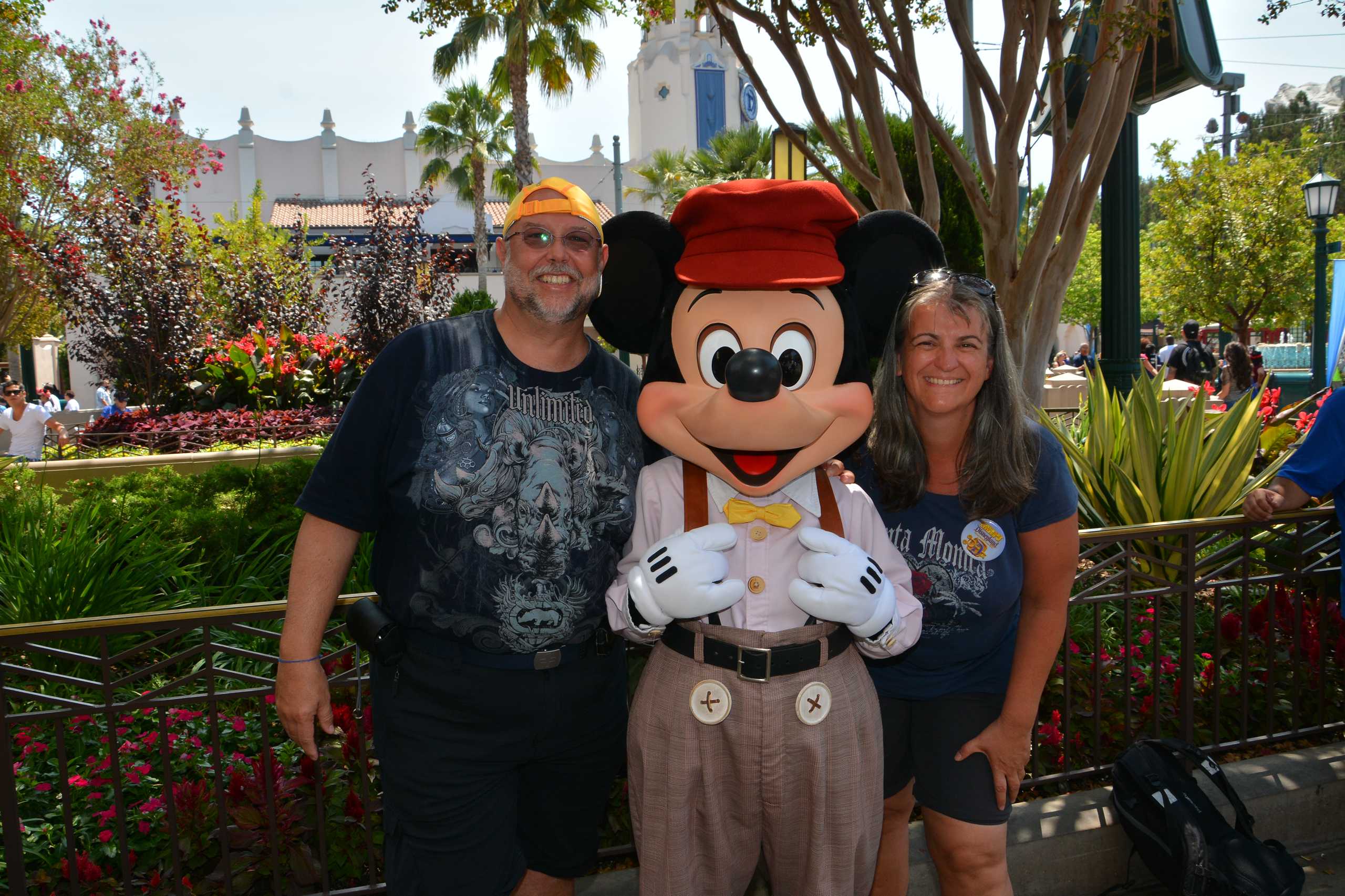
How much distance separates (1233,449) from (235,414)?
8.25m

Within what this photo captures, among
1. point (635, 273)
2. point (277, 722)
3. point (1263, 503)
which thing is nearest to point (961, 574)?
point (635, 273)

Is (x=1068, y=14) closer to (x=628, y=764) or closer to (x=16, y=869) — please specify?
(x=628, y=764)

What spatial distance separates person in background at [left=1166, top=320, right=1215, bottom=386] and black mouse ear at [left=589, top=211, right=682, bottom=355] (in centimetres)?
1130

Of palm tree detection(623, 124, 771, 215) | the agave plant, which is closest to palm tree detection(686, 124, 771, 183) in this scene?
palm tree detection(623, 124, 771, 215)

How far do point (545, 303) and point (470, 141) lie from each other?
96.6 feet

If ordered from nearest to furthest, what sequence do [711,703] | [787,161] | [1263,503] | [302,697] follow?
[711,703] < [302,697] < [787,161] < [1263,503]

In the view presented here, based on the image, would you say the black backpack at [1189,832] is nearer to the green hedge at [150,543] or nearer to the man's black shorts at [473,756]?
the man's black shorts at [473,756]

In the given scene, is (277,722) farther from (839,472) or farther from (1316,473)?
(1316,473)

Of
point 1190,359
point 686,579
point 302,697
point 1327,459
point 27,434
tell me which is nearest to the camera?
point 686,579

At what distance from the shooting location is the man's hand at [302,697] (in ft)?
7.06

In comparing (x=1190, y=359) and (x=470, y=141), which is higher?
(x=470, y=141)

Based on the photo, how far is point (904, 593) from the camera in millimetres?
Result: 2168

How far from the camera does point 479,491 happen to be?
2.15 m

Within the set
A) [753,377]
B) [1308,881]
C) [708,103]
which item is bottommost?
[1308,881]
